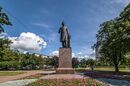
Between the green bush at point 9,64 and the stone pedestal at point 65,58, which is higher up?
the green bush at point 9,64

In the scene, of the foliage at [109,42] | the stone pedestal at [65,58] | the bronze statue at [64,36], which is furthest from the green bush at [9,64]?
the stone pedestal at [65,58]

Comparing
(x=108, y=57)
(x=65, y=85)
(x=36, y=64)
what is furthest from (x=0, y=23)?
(x=36, y=64)

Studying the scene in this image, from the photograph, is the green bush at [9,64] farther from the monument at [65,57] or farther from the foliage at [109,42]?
the monument at [65,57]

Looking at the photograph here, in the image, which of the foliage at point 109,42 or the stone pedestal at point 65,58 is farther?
the foliage at point 109,42

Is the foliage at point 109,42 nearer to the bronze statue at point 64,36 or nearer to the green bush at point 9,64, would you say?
the bronze statue at point 64,36

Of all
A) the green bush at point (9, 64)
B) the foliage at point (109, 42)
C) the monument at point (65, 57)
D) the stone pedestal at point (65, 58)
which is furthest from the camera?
the green bush at point (9, 64)

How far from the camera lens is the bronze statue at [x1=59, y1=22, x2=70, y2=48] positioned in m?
25.3

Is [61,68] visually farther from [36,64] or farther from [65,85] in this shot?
[36,64]

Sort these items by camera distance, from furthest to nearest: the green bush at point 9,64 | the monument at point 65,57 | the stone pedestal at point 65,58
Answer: the green bush at point 9,64 → the stone pedestal at point 65,58 → the monument at point 65,57

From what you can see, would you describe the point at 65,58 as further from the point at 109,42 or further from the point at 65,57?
the point at 109,42

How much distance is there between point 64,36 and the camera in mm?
25812

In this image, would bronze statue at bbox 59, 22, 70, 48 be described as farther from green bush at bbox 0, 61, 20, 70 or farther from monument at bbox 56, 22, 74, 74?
green bush at bbox 0, 61, 20, 70

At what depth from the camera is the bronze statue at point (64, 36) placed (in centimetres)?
2533

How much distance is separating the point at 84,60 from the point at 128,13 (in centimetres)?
8174
